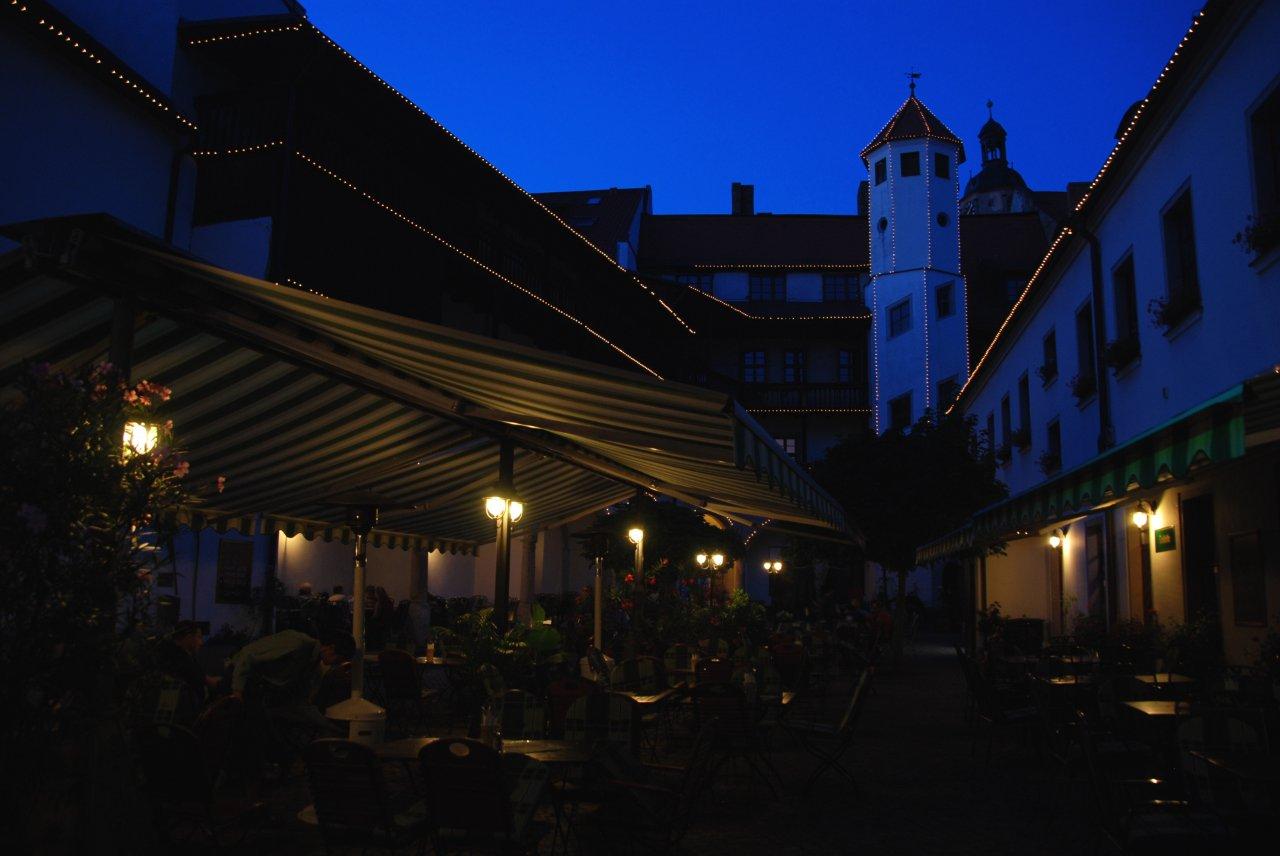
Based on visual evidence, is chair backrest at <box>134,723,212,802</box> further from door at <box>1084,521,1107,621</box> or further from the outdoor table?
door at <box>1084,521,1107,621</box>

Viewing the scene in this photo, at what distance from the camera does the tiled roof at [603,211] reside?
40469 millimetres

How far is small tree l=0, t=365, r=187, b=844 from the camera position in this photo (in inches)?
122

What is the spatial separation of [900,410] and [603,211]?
46.7 feet

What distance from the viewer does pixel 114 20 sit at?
1358 cm

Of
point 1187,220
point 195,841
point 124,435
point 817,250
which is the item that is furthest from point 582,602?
point 817,250

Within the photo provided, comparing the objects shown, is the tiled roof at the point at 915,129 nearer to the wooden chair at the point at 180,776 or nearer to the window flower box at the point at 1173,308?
the window flower box at the point at 1173,308

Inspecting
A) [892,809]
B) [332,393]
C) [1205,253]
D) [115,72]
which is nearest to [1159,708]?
[892,809]

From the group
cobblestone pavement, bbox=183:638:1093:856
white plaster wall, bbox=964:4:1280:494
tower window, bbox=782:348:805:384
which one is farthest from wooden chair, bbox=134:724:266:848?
tower window, bbox=782:348:805:384

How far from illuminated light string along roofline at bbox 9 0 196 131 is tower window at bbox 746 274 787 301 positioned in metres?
33.2

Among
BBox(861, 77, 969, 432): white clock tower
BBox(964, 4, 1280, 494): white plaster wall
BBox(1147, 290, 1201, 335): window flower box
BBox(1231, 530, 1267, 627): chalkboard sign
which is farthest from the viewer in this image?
BBox(861, 77, 969, 432): white clock tower

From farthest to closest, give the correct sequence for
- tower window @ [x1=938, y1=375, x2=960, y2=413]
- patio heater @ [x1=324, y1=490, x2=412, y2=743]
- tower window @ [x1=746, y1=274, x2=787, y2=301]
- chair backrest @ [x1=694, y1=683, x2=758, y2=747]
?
tower window @ [x1=746, y1=274, x2=787, y2=301], tower window @ [x1=938, y1=375, x2=960, y2=413], chair backrest @ [x1=694, y1=683, x2=758, y2=747], patio heater @ [x1=324, y1=490, x2=412, y2=743]

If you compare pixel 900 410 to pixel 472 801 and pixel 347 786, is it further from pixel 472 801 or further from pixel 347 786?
pixel 347 786

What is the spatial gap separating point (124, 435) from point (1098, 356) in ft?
46.7

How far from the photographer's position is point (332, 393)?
26.2 feet
